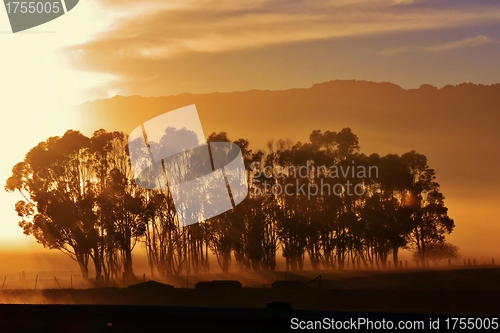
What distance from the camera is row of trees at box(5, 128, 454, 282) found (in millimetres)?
81312

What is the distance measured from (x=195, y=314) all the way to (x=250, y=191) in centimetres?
7264

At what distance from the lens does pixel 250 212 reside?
8606 centimetres

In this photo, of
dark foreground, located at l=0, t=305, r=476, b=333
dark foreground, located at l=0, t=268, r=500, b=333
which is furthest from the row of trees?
dark foreground, located at l=0, t=305, r=476, b=333

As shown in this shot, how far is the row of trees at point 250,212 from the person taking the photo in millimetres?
81312

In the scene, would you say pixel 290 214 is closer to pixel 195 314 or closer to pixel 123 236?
pixel 123 236

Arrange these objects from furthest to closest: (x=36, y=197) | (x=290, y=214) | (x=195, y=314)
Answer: (x=290, y=214) → (x=36, y=197) → (x=195, y=314)

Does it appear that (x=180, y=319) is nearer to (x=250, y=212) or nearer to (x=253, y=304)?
(x=253, y=304)

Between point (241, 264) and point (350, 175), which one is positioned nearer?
point (241, 264)

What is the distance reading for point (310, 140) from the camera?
90688mm

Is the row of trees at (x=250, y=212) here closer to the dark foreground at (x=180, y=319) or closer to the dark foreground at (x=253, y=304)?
the dark foreground at (x=253, y=304)

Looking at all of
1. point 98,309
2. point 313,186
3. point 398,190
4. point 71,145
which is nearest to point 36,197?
point 71,145

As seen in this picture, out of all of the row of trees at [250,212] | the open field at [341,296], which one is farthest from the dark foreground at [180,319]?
the row of trees at [250,212]

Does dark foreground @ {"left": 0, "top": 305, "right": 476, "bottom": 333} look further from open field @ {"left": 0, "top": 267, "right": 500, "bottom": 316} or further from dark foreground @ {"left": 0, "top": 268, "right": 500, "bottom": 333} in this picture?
open field @ {"left": 0, "top": 267, "right": 500, "bottom": 316}

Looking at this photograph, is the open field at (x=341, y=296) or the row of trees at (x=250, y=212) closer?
the open field at (x=341, y=296)
